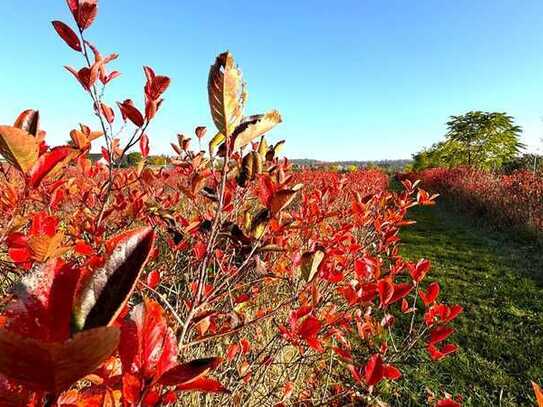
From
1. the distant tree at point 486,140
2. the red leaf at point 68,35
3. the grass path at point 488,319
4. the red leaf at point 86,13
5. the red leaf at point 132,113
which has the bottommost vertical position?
the grass path at point 488,319

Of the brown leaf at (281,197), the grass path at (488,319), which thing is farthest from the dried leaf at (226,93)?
the grass path at (488,319)

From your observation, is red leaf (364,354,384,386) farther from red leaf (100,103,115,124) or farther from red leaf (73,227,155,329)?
red leaf (100,103,115,124)

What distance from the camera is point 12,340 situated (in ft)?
0.78

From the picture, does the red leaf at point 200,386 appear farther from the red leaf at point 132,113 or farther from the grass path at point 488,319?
the grass path at point 488,319

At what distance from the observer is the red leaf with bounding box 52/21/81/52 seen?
3.28 ft

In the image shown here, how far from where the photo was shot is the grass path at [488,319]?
276 centimetres

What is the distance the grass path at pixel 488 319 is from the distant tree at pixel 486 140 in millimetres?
19597

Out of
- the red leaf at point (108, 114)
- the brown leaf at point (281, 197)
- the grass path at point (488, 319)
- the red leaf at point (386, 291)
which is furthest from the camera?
the grass path at point (488, 319)

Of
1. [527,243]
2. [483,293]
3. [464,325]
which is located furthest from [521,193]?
[464,325]

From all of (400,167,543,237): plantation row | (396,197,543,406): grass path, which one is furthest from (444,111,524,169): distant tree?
(396,197,543,406): grass path

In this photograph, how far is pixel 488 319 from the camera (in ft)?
12.9

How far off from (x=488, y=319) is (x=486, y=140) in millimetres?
24814

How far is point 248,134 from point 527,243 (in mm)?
8274

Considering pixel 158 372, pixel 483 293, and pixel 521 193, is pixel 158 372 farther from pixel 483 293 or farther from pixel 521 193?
pixel 521 193
